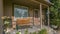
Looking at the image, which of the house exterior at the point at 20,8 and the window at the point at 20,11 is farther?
the window at the point at 20,11

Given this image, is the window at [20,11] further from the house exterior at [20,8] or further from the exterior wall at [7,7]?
the exterior wall at [7,7]

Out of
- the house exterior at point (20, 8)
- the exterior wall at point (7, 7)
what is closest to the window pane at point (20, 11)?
the house exterior at point (20, 8)

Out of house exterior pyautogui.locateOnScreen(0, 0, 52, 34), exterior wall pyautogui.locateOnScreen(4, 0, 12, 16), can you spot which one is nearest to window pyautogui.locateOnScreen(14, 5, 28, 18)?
house exterior pyautogui.locateOnScreen(0, 0, 52, 34)

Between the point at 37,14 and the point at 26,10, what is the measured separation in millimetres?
3667

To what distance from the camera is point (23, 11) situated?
12938 millimetres

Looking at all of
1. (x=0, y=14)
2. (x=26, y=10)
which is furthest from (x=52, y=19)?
(x=0, y=14)

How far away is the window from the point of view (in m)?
11.9

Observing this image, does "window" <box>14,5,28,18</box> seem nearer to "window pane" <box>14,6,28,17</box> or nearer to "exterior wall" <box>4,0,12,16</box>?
"window pane" <box>14,6,28,17</box>

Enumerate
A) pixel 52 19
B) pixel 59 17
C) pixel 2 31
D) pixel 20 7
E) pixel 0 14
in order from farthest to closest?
pixel 52 19 < pixel 59 17 < pixel 20 7 < pixel 0 14 < pixel 2 31

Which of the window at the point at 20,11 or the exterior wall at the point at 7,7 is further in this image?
the window at the point at 20,11

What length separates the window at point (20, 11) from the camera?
11.9 metres

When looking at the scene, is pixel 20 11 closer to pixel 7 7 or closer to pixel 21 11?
pixel 21 11

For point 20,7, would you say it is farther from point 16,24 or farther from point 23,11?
point 16,24

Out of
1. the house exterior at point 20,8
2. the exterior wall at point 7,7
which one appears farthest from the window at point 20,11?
the exterior wall at point 7,7
